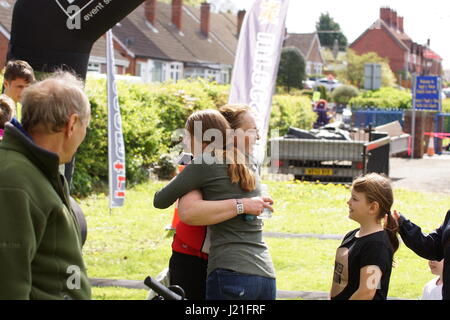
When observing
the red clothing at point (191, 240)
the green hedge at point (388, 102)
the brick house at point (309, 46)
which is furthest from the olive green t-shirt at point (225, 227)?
the brick house at point (309, 46)

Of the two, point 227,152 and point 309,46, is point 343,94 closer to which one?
point 309,46

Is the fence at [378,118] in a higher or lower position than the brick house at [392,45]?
lower

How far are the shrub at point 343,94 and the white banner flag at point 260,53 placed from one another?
55227 mm

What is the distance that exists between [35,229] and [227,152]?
1613mm

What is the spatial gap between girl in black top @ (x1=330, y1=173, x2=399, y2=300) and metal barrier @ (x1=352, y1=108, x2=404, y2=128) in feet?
97.7

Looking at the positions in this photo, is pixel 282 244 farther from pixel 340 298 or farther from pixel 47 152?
pixel 47 152

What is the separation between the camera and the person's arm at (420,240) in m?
4.16

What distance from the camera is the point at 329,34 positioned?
144 m

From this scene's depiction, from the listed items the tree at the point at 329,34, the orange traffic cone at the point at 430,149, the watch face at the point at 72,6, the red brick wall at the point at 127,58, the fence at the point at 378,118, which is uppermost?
the tree at the point at 329,34

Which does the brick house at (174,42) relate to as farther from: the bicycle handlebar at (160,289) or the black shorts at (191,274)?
the bicycle handlebar at (160,289)

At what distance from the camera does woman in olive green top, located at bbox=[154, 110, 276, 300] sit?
381 cm

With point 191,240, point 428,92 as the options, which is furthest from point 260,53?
point 428,92
